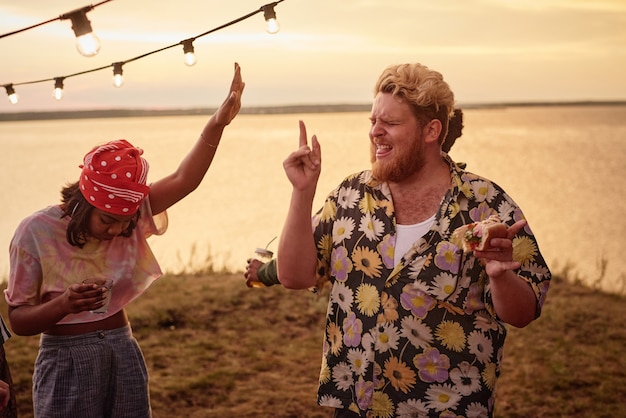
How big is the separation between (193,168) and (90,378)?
914 millimetres

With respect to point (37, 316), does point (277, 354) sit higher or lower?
lower

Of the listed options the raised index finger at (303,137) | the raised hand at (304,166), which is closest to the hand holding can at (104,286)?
the raised hand at (304,166)

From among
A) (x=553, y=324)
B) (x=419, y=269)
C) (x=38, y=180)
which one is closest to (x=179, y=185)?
(x=419, y=269)

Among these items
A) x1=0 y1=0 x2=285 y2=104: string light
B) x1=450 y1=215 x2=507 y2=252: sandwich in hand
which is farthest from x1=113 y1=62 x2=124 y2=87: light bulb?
x1=450 y1=215 x2=507 y2=252: sandwich in hand

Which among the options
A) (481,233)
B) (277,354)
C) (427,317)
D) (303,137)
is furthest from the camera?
→ (277,354)

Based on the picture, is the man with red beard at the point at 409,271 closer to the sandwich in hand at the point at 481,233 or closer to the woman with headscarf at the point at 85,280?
the sandwich in hand at the point at 481,233

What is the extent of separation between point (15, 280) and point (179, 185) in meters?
0.73

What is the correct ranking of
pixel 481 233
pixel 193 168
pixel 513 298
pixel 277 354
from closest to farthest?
pixel 481 233
pixel 513 298
pixel 193 168
pixel 277 354

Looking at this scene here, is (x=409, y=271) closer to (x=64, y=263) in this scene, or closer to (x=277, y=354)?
(x=64, y=263)

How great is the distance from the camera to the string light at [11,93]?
4.25m

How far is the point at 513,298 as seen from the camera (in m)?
2.67

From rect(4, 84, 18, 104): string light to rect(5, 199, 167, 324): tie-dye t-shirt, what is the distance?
4.77 feet

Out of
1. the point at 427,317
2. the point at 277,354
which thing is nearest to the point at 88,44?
the point at 427,317

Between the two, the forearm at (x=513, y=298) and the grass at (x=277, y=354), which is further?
the grass at (x=277, y=354)
